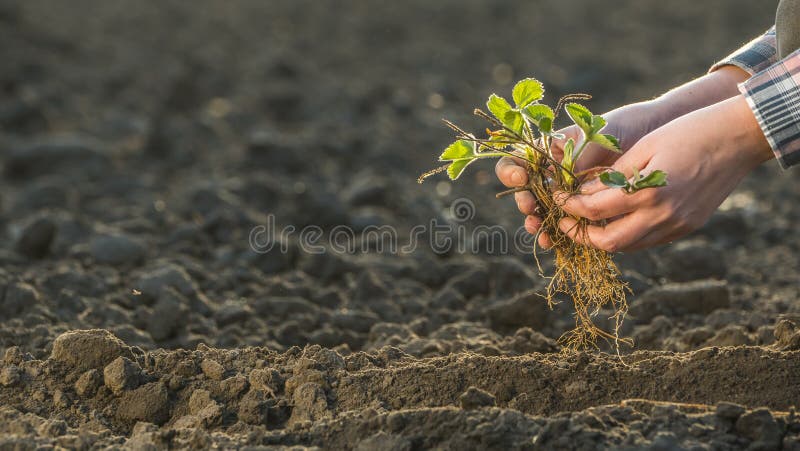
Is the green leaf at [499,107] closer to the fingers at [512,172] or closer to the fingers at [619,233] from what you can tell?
the fingers at [512,172]

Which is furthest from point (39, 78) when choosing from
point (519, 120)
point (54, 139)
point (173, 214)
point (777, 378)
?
point (777, 378)

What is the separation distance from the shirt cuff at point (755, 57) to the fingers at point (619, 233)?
0.74 m

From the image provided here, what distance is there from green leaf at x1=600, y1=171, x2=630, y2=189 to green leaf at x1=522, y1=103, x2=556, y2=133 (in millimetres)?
267

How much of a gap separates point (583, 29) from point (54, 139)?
545 cm

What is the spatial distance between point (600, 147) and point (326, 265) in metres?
1.89

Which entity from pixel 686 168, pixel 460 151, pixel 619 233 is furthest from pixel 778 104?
pixel 460 151

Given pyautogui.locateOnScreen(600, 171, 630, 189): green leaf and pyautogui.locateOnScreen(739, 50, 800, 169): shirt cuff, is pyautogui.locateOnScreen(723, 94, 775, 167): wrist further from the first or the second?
pyautogui.locateOnScreen(600, 171, 630, 189): green leaf

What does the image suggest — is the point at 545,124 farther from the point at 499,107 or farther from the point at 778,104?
the point at 778,104

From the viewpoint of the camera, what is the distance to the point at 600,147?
2.87 m

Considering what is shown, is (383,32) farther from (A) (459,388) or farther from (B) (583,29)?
(A) (459,388)

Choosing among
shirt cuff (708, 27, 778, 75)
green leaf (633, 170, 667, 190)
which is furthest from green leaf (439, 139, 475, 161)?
shirt cuff (708, 27, 778, 75)

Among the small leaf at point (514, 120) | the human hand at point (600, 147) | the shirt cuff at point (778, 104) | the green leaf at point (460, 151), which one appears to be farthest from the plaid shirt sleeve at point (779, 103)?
the green leaf at point (460, 151)

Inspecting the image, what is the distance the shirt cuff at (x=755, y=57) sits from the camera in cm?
300

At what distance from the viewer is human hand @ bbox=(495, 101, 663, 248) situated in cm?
284
